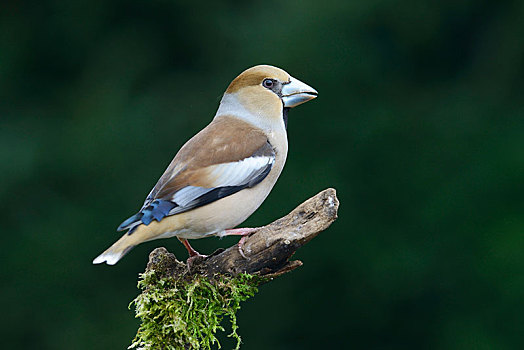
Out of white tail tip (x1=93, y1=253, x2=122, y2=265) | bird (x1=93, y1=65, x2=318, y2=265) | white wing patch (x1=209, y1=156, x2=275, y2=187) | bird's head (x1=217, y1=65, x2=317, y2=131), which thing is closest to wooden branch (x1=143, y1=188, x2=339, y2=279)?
bird (x1=93, y1=65, x2=318, y2=265)

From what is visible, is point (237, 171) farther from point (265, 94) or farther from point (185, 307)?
point (185, 307)

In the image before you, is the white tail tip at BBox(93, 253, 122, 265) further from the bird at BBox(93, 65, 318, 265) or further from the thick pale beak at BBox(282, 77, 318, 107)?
the thick pale beak at BBox(282, 77, 318, 107)

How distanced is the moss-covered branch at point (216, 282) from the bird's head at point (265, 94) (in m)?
0.71

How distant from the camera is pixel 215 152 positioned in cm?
351

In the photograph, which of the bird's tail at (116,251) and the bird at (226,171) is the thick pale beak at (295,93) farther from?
the bird's tail at (116,251)

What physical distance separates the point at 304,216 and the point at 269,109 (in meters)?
0.81

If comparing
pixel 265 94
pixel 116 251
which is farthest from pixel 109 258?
pixel 265 94

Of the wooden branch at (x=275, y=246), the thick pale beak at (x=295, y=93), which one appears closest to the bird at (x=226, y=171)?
the thick pale beak at (x=295, y=93)

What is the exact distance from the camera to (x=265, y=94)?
3.91 metres

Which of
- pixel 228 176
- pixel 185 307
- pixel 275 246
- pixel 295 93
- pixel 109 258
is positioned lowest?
pixel 185 307

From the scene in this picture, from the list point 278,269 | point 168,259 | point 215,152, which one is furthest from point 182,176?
point 278,269

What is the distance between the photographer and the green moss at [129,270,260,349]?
11.0ft

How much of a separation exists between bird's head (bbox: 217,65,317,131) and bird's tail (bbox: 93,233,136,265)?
1.08 metres

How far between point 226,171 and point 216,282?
0.57 metres
